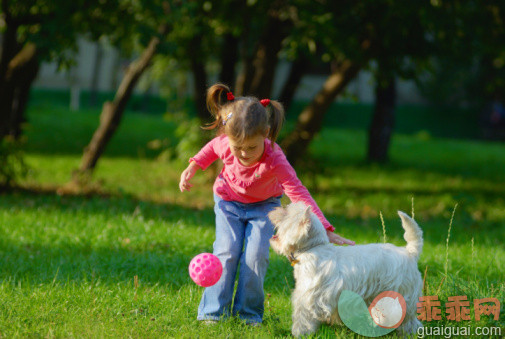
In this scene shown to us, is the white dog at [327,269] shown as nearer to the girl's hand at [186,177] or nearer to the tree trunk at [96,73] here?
the girl's hand at [186,177]

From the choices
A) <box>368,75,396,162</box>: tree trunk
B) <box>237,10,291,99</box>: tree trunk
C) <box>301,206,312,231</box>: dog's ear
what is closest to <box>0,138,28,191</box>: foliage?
<box>237,10,291,99</box>: tree trunk

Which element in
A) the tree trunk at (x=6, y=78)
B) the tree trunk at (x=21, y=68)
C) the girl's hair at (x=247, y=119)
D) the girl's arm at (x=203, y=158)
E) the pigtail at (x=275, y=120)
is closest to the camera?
the girl's hair at (x=247, y=119)

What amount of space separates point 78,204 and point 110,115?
7.97 feet

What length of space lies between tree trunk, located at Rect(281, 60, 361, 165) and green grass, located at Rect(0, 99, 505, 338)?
0.34 m

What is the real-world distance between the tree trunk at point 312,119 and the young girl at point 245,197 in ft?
20.8

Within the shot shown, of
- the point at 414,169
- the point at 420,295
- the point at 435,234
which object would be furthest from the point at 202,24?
the point at 420,295

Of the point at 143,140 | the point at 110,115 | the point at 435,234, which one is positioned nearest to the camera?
the point at 435,234

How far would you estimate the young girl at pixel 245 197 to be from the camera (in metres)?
3.83

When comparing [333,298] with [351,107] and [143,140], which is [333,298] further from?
[351,107]

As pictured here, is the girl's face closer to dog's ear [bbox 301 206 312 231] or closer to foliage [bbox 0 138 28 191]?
dog's ear [bbox 301 206 312 231]

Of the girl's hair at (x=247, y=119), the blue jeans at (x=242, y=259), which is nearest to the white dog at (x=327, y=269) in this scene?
the blue jeans at (x=242, y=259)

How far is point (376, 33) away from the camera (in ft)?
30.9

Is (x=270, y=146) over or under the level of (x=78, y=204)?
over

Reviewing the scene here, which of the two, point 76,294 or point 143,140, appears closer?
point 76,294
